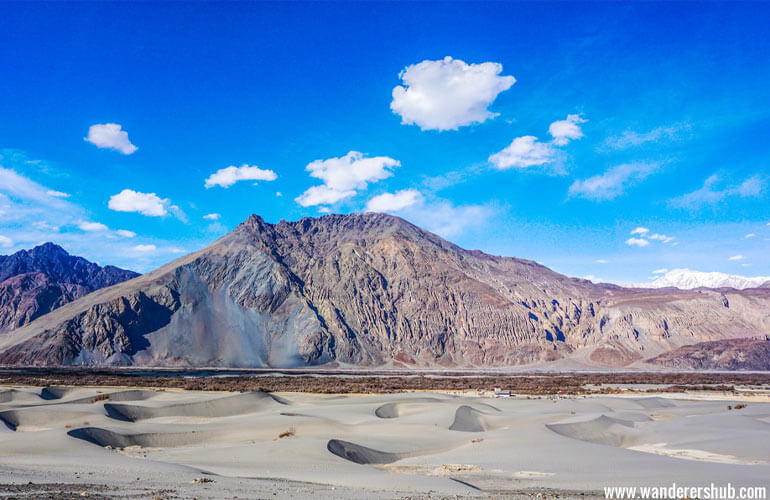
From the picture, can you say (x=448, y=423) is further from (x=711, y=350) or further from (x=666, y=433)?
(x=711, y=350)

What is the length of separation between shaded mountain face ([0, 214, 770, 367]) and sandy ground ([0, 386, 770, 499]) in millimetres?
79387

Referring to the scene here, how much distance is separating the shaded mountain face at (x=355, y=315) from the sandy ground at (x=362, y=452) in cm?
7939

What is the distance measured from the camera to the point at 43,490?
9742 millimetres

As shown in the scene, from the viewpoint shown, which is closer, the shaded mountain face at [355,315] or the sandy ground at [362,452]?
the sandy ground at [362,452]

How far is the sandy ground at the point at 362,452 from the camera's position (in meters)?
12.0

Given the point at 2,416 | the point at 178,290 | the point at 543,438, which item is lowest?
the point at 2,416

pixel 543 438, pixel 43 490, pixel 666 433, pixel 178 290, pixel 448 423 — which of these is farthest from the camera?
pixel 178 290

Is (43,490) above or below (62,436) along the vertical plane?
above

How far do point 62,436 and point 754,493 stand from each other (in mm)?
21857

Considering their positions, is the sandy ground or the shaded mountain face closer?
the sandy ground

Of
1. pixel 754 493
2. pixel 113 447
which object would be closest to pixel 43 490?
pixel 113 447

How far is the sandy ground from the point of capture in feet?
39.4

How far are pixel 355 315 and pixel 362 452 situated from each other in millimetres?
106833

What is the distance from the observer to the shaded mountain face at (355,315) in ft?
354
